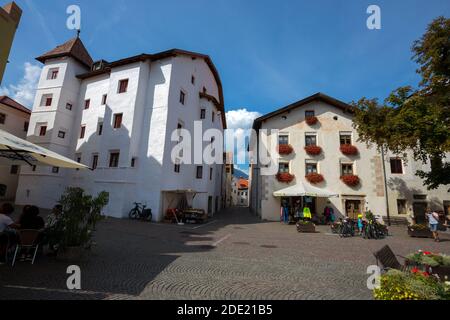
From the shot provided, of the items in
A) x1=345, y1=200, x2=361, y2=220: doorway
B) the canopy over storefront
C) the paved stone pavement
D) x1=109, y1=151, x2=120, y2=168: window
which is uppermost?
x1=109, y1=151, x2=120, y2=168: window

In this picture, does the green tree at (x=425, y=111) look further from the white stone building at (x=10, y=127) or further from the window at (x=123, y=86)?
the white stone building at (x=10, y=127)

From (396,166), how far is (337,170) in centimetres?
544

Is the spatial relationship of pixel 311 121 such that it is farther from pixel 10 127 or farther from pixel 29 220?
pixel 10 127

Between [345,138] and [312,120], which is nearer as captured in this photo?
[345,138]

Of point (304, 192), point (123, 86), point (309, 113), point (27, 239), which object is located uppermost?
point (123, 86)

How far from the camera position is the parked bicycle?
1853cm

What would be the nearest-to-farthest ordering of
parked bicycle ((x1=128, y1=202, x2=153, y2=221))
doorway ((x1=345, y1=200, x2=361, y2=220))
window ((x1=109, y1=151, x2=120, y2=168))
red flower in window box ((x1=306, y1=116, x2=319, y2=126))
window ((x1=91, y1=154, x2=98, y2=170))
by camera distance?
parked bicycle ((x1=128, y1=202, x2=153, y2=221)), window ((x1=109, y1=151, x2=120, y2=168)), doorway ((x1=345, y1=200, x2=361, y2=220)), window ((x1=91, y1=154, x2=98, y2=170)), red flower in window box ((x1=306, y1=116, x2=319, y2=126))

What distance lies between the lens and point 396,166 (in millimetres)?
22156

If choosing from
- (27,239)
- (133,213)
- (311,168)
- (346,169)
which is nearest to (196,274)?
(27,239)

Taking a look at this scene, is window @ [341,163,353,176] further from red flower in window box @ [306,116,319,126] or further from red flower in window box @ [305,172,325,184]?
red flower in window box @ [306,116,319,126]

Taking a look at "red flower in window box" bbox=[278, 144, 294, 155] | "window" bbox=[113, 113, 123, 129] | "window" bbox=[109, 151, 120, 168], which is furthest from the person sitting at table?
"red flower in window box" bbox=[278, 144, 294, 155]

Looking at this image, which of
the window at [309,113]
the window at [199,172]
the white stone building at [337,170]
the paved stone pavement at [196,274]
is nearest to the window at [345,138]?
the white stone building at [337,170]

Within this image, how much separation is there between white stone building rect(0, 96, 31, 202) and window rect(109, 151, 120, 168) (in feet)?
45.7
